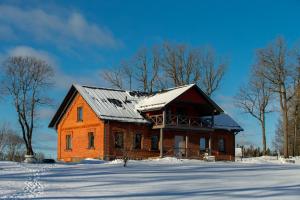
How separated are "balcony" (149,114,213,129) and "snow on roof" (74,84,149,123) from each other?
3.03 ft

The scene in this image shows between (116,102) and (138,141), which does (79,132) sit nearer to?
(116,102)

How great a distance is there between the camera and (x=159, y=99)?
1467 inches

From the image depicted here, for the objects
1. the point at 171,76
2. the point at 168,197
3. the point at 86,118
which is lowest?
the point at 168,197

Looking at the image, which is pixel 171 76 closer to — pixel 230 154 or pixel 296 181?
pixel 230 154

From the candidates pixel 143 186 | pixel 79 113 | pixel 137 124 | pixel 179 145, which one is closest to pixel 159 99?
pixel 137 124

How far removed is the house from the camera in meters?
35.5

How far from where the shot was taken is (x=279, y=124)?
211 ft

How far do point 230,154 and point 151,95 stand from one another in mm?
8482

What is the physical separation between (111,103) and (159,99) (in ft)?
11.9

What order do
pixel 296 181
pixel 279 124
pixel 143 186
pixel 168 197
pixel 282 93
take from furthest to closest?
pixel 279 124 → pixel 282 93 → pixel 296 181 → pixel 143 186 → pixel 168 197

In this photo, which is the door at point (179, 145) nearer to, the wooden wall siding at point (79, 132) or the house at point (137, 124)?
the house at point (137, 124)

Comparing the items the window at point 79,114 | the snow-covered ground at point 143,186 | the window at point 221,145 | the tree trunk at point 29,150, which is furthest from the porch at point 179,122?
the snow-covered ground at point 143,186

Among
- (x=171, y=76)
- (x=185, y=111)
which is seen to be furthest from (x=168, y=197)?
(x=171, y=76)

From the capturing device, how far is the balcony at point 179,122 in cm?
3562
